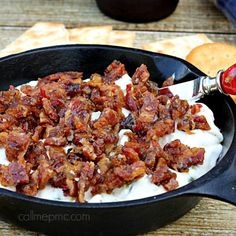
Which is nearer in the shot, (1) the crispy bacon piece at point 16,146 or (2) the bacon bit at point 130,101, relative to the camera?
(1) the crispy bacon piece at point 16,146

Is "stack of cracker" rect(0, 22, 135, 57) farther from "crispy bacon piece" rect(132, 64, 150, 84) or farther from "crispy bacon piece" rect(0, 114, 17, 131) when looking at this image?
"crispy bacon piece" rect(0, 114, 17, 131)

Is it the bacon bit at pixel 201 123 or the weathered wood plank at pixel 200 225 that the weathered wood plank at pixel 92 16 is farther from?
the weathered wood plank at pixel 200 225

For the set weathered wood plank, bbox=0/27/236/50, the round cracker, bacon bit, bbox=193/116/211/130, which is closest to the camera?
bacon bit, bbox=193/116/211/130

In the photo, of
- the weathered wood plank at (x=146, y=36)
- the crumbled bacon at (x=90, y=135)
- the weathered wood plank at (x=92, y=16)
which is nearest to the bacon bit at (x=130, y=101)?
the crumbled bacon at (x=90, y=135)

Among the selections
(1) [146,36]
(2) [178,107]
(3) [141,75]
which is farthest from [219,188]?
(1) [146,36]

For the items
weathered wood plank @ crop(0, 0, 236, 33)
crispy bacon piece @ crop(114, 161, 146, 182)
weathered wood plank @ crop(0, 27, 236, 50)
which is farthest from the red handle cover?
weathered wood plank @ crop(0, 0, 236, 33)
